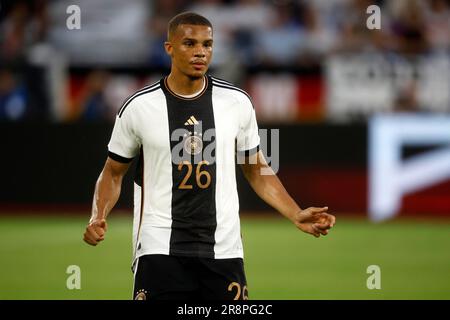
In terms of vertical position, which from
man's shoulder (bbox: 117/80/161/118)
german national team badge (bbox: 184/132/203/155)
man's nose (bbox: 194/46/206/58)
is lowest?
german national team badge (bbox: 184/132/203/155)

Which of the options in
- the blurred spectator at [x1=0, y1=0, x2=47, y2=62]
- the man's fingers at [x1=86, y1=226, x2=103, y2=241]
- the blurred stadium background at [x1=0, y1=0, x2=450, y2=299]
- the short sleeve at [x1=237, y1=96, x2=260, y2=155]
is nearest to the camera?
the man's fingers at [x1=86, y1=226, x2=103, y2=241]

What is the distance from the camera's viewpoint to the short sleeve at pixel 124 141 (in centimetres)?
487

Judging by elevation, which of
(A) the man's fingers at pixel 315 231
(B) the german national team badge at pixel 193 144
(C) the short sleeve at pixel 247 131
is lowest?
(A) the man's fingers at pixel 315 231

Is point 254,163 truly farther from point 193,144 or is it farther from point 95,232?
point 95,232

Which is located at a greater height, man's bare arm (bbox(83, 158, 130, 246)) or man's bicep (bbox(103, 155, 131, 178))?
man's bicep (bbox(103, 155, 131, 178))

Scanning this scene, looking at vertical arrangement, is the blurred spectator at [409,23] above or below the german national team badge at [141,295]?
above

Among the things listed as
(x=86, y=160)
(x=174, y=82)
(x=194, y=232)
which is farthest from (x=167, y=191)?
(x=86, y=160)

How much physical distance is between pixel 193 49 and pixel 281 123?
8.12 metres

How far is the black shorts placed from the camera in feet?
15.4
